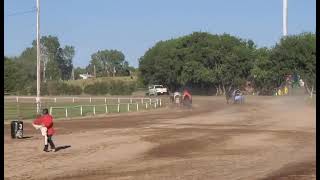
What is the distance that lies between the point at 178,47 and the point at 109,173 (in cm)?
6749

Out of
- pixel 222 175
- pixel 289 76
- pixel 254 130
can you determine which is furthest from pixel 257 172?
pixel 289 76

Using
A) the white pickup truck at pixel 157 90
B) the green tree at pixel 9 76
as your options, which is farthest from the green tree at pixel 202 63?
the green tree at pixel 9 76

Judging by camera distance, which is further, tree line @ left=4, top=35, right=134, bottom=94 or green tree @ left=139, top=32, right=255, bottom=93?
tree line @ left=4, top=35, right=134, bottom=94

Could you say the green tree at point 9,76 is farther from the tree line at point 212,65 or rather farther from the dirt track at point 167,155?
the dirt track at point 167,155

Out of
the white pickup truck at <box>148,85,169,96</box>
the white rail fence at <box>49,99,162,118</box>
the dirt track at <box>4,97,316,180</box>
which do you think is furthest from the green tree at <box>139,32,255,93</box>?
the dirt track at <box>4,97,316,180</box>

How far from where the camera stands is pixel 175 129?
27.4 m

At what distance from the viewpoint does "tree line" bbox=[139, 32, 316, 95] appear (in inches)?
2825

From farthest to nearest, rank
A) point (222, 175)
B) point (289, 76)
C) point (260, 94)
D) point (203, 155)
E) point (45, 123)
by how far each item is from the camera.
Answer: point (260, 94) → point (289, 76) → point (45, 123) → point (203, 155) → point (222, 175)

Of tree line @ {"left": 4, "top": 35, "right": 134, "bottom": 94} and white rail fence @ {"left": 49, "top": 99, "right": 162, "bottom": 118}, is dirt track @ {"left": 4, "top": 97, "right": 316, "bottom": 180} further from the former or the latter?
tree line @ {"left": 4, "top": 35, "right": 134, "bottom": 94}

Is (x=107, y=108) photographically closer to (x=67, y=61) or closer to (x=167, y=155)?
(x=167, y=155)

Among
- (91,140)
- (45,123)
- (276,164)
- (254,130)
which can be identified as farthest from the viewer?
(254,130)

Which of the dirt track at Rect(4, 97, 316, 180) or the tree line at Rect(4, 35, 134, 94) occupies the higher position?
the tree line at Rect(4, 35, 134, 94)

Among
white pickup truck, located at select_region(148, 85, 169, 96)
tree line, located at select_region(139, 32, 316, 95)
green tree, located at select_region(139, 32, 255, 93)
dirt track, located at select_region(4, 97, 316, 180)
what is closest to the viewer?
dirt track, located at select_region(4, 97, 316, 180)
